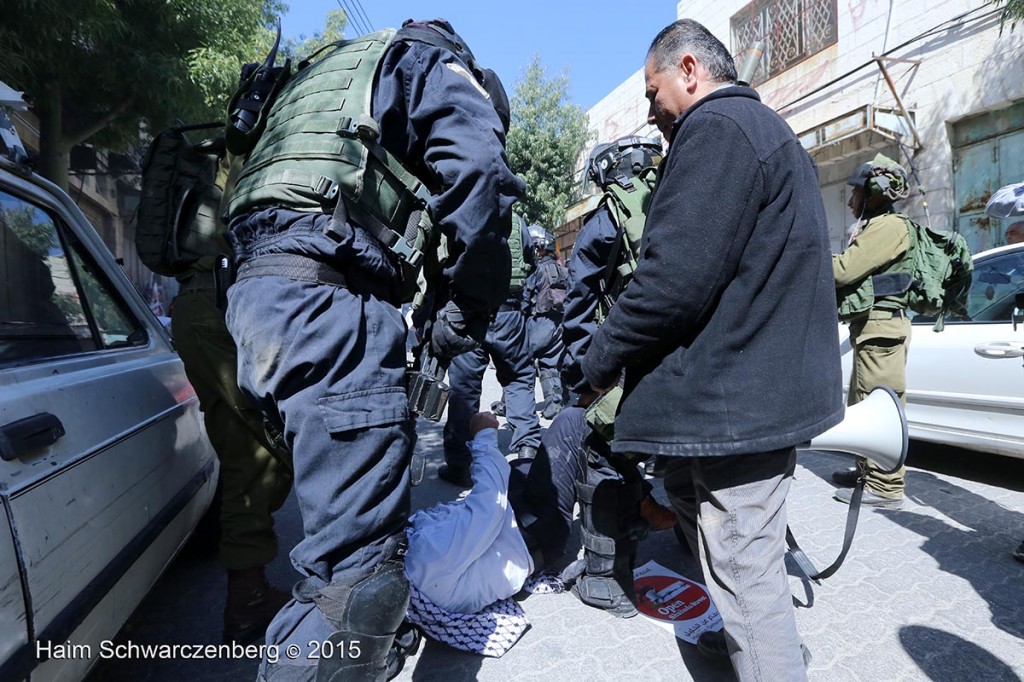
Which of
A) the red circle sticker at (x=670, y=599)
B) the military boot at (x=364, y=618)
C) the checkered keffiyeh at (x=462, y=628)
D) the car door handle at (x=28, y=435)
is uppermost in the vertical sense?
the car door handle at (x=28, y=435)

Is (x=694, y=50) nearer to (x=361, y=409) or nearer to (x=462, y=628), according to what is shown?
(x=361, y=409)

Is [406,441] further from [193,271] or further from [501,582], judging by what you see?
[193,271]

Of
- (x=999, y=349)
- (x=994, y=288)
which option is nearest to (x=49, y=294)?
(x=999, y=349)

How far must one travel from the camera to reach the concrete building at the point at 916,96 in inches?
302

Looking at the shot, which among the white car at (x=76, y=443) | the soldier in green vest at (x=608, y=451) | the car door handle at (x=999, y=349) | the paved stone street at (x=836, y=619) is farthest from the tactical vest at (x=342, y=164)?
the car door handle at (x=999, y=349)

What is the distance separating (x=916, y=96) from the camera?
859 cm

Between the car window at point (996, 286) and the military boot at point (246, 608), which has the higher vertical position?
the car window at point (996, 286)

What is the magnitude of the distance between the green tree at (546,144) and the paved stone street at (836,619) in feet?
48.9

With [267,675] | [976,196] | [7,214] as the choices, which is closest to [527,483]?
[267,675]

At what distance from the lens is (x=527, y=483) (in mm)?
2648

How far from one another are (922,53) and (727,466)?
31.6ft

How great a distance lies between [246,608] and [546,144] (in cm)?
1674

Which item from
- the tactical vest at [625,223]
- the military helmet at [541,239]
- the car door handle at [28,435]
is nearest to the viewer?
the car door handle at [28,435]

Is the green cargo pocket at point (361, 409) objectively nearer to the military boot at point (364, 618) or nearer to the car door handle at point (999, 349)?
the military boot at point (364, 618)
